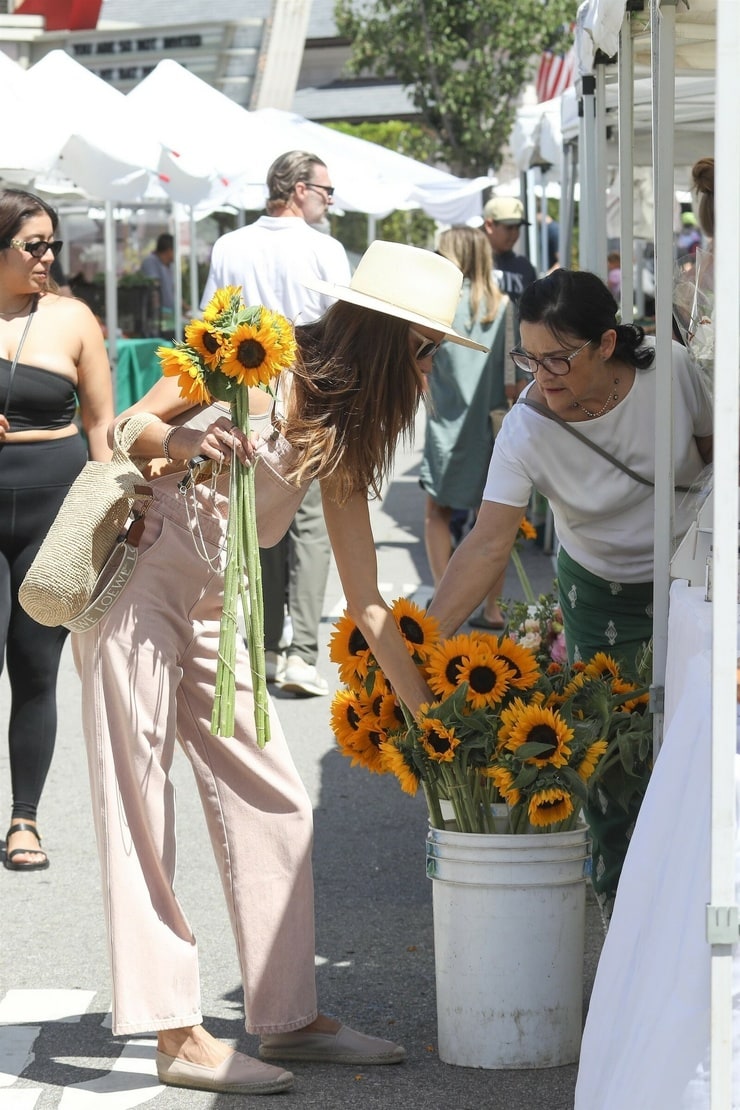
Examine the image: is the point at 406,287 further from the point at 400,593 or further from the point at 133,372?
the point at 133,372

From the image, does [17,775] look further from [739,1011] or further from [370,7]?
[370,7]

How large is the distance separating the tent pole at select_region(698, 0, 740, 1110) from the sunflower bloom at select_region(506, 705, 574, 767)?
0.89 meters

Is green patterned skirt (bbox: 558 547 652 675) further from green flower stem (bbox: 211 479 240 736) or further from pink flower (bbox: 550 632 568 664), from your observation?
green flower stem (bbox: 211 479 240 736)

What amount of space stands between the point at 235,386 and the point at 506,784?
93 cm

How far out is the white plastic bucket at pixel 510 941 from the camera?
3107 millimetres

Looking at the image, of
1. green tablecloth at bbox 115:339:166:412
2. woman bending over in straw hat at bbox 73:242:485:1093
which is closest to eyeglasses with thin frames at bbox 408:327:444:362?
woman bending over in straw hat at bbox 73:242:485:1093

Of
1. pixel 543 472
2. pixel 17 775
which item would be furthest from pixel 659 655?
pixel 17 775

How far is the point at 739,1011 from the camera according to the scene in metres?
2.20

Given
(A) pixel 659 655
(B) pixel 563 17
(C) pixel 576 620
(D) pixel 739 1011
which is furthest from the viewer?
(B) pixel 563 17

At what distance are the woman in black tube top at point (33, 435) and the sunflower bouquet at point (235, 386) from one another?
1.63 meters

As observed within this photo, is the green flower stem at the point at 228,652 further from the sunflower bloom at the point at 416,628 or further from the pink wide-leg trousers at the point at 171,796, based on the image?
the sunflower bloom at the point at 416,628

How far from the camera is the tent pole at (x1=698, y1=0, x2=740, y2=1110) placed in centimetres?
198

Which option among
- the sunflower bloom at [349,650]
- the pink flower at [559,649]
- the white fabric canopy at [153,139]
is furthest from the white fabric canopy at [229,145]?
the sunflower bloom at [349,650]

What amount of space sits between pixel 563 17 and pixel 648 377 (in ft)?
82.0
